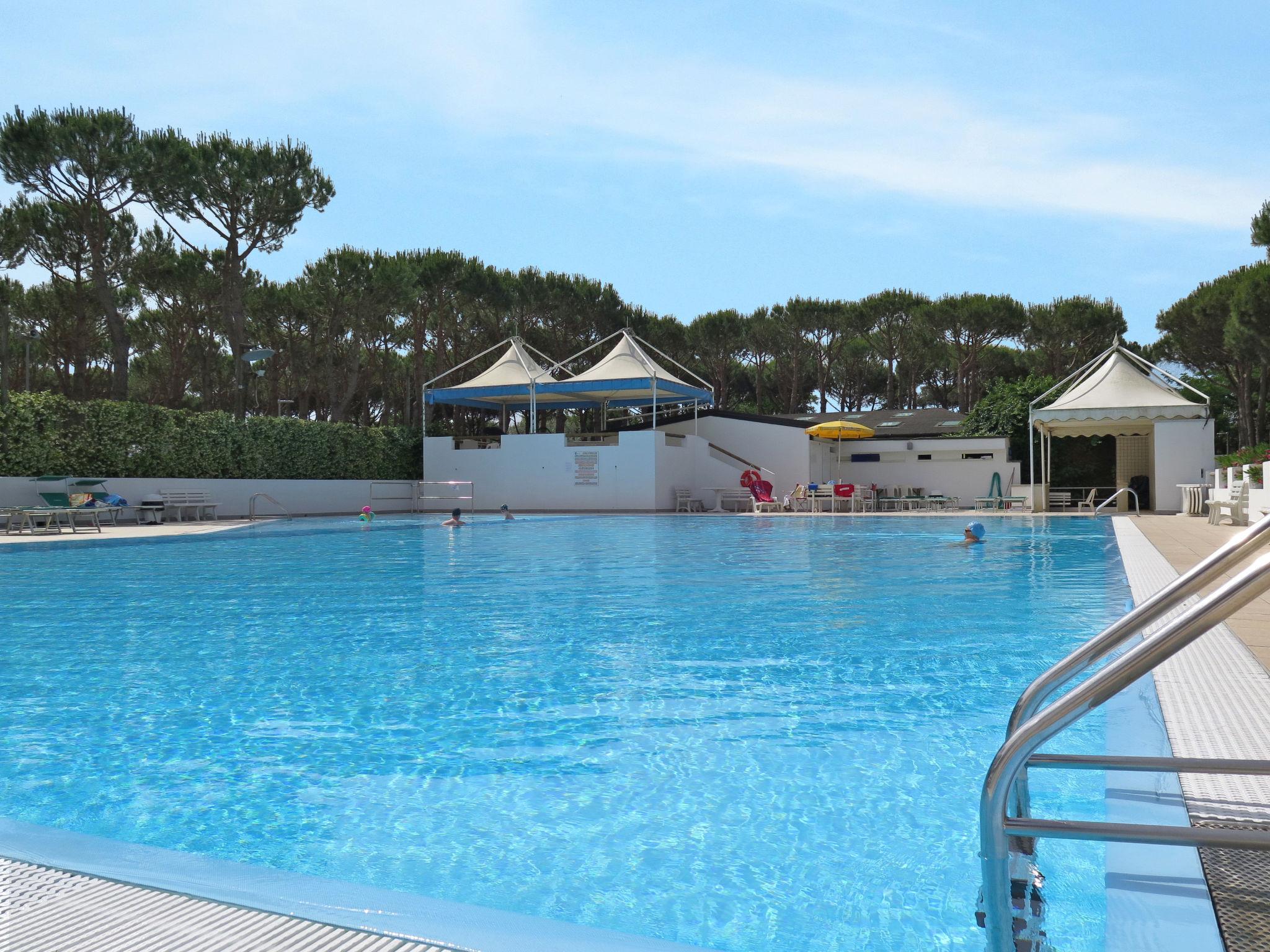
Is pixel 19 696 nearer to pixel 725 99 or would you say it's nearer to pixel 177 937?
pixel 177 937

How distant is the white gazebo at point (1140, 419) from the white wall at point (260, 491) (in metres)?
17.1

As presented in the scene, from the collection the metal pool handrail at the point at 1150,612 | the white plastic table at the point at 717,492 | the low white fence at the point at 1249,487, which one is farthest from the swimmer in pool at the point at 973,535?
the metal pool handrail at the point at 1150,612

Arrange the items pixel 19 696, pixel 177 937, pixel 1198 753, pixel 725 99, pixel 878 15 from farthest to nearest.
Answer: pixel 725 99 → pixel 878 15 → pixel 19 696 → pixel 1198 753 → pixel 177 937

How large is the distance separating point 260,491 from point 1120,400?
19625 millimetres

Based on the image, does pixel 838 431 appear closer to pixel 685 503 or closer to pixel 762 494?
pixel 762 494

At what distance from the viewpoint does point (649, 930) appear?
95.8 inches

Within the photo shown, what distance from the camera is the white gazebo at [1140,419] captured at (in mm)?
19250

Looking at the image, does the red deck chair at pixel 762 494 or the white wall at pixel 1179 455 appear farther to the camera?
the red deck chair at pixel 762 494

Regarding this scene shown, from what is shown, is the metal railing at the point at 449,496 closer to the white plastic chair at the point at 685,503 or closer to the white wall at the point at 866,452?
the white plastic chair at the point at 685,503

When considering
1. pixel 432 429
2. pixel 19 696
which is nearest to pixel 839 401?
pixel 432 429

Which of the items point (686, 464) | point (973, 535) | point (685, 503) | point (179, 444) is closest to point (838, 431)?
point (685, 503)

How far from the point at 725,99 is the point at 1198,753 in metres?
12.0

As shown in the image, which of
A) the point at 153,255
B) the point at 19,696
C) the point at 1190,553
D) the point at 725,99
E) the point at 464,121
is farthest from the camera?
the point at 153,255

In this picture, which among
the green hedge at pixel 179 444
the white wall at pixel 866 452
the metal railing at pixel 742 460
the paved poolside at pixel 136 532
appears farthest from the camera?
the metal railing at pixel 742 460
